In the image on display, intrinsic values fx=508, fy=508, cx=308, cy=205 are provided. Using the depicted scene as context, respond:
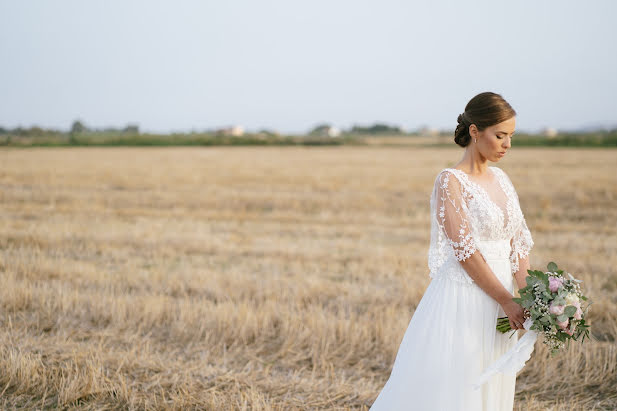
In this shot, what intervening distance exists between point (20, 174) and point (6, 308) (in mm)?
19650

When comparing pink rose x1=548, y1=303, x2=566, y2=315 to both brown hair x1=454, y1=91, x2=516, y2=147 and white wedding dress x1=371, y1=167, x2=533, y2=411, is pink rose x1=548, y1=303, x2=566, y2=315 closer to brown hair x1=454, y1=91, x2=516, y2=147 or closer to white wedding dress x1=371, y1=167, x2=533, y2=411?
white wedding dress x1=371, y1=167, x2=533, y2=411


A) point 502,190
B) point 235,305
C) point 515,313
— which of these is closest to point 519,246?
point 502,190

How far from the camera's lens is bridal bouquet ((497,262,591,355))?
2.53 meters

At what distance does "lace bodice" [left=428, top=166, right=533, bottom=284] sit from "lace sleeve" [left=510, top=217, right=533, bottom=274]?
2cm

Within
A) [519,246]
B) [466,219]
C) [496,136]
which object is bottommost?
[519,246]

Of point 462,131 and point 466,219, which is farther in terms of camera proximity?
point 462,131

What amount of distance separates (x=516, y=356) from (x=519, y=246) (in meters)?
0.67

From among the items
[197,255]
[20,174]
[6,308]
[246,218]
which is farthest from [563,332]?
[20,174]

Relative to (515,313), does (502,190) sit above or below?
above

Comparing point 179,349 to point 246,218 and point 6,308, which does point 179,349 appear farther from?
point 246,218

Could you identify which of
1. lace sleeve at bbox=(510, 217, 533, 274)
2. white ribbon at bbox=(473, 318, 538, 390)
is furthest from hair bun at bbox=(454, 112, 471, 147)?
white ribbon at bbox=(473, 318, 538, 390)

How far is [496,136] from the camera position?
276 centimetres

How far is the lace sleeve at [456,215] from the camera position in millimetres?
2740

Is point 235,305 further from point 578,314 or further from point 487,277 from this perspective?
point 578,314
